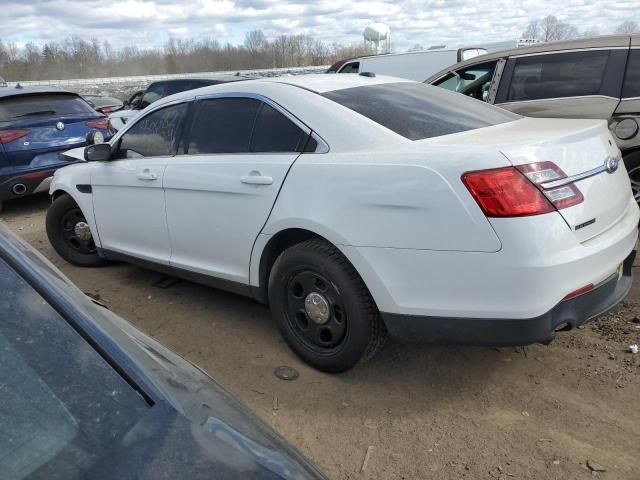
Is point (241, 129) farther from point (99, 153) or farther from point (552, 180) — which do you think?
point (552, 180)

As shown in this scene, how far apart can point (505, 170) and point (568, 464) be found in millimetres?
1272

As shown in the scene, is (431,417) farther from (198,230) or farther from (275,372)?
(198,230)

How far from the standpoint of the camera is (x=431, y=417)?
8.84 feet

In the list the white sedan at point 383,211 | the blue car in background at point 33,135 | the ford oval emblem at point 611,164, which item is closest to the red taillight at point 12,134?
the blue car in background at point 33,135

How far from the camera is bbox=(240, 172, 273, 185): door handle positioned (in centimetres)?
304

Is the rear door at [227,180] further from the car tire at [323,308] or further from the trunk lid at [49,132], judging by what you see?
the trunk lid at [49,132]

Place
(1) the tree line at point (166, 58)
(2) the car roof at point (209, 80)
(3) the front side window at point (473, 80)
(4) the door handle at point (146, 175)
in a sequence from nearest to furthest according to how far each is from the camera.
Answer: (4) the door handle at point (146, 175), (3) the front side window at point (473, 80), (2) the car roof at point (209, 80), (1) the tree line at point (166, 58)

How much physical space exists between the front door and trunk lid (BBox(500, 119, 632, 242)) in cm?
235

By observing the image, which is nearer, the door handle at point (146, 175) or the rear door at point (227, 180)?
the rear door at point (227, 180)

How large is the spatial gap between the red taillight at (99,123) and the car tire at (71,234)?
2736mm

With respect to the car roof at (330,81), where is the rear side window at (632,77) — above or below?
below

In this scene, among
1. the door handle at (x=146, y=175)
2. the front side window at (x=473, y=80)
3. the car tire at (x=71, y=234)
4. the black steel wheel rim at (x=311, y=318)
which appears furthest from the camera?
the front side window at (x=473, y=80)

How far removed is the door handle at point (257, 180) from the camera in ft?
9.99

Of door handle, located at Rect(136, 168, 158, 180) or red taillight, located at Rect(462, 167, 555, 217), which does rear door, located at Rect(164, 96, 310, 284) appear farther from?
red taillight, located at Rect(462, 167, 555, 217)
